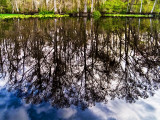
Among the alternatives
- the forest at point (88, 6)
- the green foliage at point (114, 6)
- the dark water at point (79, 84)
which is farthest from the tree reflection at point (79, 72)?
the green foliage at point (114, 6)

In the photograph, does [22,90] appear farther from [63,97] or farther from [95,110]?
[95,110]

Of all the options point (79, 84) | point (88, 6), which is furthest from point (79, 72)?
point (88, 6)

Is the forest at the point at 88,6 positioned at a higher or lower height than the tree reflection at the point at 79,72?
higher

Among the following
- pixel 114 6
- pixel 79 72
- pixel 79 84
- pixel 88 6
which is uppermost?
pixel 88 6

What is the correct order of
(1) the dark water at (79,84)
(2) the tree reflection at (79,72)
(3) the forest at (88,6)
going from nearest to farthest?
1. (1) the dark water at (79,84)
2. (2) the tree reflection at (79,72)
3. (3) the forest at (88,6)

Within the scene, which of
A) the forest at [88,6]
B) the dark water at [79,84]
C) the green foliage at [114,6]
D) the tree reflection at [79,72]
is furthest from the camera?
the green foliage at [114,6]

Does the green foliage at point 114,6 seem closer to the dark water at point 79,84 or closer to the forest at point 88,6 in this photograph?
the forest at point 88,6

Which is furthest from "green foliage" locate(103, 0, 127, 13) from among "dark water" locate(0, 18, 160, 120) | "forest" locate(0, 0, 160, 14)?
"dark water" locate(0, 18, 160, 120)

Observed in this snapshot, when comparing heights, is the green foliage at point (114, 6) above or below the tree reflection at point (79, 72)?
above

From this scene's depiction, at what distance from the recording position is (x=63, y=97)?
160 inches

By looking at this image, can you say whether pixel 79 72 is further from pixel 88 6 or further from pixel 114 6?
pixel 88 6

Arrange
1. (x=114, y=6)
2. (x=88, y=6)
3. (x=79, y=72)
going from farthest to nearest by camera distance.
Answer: (x=88, y=6) < (x=114, y=6) < (x=79, y=72)

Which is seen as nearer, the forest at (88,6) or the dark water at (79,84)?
the dark water at (79,84)

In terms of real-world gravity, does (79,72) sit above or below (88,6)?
below
